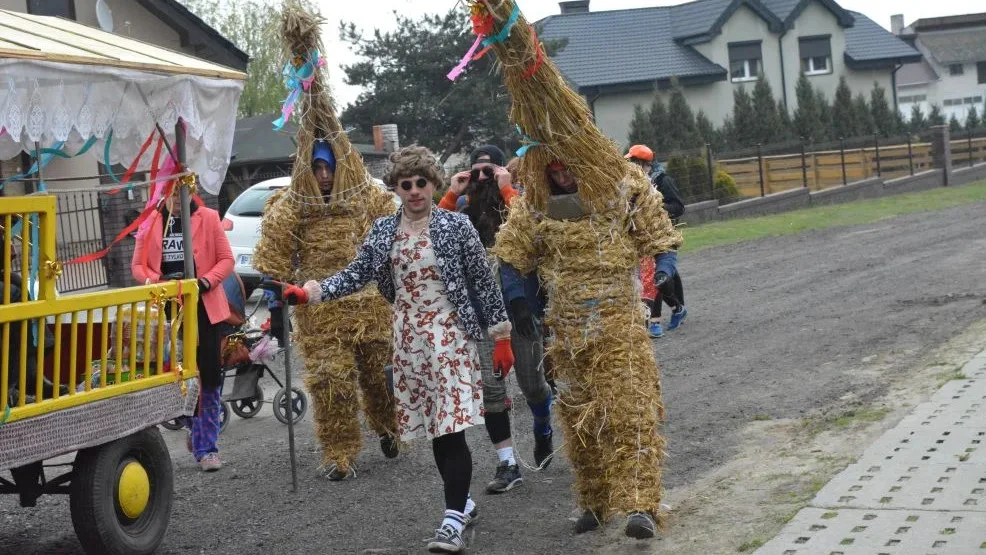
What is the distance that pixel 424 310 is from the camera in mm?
6055

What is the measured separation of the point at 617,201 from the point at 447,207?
1541 mm

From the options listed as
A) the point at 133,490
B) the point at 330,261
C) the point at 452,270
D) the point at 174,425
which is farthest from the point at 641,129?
the point at 133,490

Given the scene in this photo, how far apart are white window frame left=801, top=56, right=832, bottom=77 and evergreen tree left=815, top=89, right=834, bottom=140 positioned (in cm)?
283

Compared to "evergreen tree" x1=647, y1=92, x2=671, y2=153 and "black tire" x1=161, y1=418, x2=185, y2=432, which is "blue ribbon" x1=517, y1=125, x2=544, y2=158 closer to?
"black tire" x1=161, y1=418, x2=185, y2=432

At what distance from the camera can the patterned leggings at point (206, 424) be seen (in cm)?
797

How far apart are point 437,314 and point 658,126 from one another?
110ft

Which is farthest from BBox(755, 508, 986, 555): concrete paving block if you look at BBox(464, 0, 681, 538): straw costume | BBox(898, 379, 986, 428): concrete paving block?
BBox(898, 379, 986, 428): concrete paving block

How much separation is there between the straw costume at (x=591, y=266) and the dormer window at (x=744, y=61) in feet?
131

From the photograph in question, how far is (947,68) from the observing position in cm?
7125

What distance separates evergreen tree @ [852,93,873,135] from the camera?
146 feet

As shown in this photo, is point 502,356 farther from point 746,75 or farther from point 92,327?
point 746,75

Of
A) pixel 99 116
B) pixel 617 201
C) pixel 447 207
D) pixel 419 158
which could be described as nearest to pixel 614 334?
pixel 617 201

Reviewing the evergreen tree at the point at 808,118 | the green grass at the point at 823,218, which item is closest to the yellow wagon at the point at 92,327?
the green grass at the point at 823,218

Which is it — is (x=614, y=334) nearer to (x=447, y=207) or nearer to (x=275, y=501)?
(x=447, y=207)
